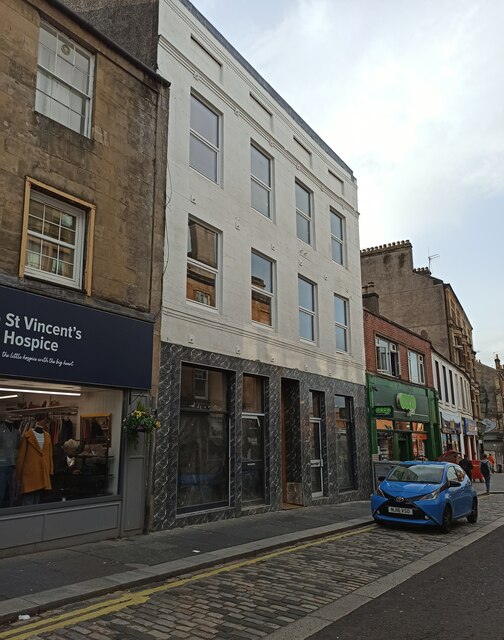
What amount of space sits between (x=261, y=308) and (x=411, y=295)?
2519cm

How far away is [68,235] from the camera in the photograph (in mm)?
9766

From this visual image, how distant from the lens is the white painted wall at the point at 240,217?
40.0 ft

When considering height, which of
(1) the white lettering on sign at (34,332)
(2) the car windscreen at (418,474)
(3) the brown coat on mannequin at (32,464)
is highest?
(1) the white lettering on sign at (34,332)

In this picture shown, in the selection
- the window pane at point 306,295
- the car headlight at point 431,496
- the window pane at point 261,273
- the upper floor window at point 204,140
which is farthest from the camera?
the window pane at point 306,295

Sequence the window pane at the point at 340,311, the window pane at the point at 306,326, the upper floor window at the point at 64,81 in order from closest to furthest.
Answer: the upper floor window at the point at 64,81 < the window pane at the point at 306,326 < the window pane at the point at 340,311

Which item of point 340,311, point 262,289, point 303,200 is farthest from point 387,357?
point 262,289

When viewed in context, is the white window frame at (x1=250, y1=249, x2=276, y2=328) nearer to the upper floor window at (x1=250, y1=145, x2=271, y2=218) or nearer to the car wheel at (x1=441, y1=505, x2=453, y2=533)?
the upper floor window at (x1=250, y1=145, x2=271, y2=218)

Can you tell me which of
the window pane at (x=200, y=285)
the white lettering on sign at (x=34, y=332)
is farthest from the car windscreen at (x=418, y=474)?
the white lettering on sign at (x=34, y=332)

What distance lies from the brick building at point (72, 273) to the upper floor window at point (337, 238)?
31.9 feet

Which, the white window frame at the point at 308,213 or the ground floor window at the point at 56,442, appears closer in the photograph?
the ground floor window at the point at 56,442

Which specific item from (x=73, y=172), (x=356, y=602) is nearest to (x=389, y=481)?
(x=356, y=602)

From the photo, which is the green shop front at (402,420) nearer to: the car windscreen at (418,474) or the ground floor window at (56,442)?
the car windscreen at (418,474)

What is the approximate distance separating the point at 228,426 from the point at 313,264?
700 centimetres

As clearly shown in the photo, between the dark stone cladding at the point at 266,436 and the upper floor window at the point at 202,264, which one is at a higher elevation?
the upper floor window at the point at 202,264
